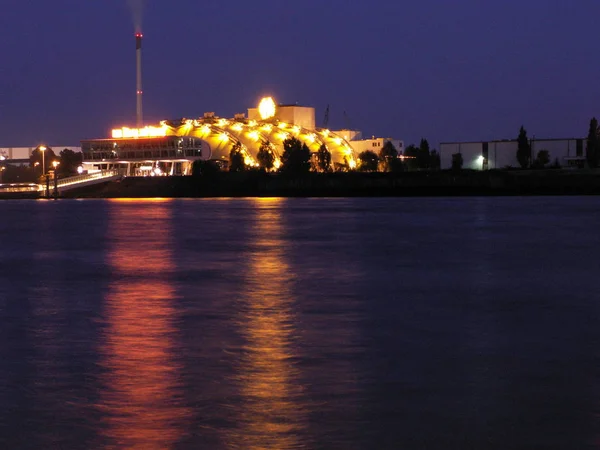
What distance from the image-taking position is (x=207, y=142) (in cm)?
17375

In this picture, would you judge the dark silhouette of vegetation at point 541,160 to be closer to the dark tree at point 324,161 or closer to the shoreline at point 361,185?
the shoreline at point 361,185

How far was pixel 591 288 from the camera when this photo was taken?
60.8 feet

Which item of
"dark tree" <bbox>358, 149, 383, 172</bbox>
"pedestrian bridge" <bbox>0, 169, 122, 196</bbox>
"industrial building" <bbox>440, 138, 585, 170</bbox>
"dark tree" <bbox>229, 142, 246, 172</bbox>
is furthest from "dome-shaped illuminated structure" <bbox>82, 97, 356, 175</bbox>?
"industrial building" <bbox>440, 138, 585, 170</bbox>

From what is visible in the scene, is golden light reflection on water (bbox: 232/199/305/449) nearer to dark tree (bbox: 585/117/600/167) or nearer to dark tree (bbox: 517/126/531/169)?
dark tree (bbox: 585/117/600/167)

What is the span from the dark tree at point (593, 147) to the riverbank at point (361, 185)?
6.86 ft

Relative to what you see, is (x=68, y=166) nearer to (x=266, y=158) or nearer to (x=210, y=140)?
(x=210, y=140)

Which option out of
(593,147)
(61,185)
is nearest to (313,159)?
(61,185)

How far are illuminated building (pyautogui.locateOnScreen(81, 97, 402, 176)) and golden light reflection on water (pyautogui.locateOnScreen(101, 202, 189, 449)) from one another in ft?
497

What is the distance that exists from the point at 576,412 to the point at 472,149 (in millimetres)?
134370

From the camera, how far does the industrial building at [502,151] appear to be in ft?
451

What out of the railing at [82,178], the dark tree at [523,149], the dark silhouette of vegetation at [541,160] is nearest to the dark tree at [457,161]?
the dark tree at [523,149]

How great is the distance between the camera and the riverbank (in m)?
115

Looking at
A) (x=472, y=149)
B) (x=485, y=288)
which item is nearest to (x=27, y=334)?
(x=485, y=288)

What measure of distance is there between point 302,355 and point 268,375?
1123 mm
